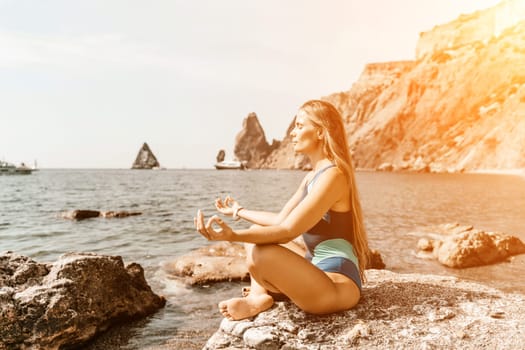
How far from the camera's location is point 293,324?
4301mm

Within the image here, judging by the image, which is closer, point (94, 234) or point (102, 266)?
point (102, 266)

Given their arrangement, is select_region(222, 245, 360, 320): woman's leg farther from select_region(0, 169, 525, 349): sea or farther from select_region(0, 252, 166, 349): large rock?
select_region(0, 252, 166, 349): large rock

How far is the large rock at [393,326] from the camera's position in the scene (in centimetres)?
406

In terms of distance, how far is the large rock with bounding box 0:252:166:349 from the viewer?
5.86m

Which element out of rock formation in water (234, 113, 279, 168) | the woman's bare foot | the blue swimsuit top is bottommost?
the woman's bare foot

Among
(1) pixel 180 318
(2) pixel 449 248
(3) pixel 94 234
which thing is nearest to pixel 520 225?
(2) pixel 449 248

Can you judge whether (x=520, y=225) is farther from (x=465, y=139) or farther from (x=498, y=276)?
(x=465, y=139)

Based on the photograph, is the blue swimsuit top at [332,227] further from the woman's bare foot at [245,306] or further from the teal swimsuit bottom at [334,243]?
the woman's bare foot at [245,306]

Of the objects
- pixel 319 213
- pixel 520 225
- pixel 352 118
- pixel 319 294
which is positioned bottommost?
pixel 520 225

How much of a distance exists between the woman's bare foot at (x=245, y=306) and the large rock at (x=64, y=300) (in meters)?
3.02

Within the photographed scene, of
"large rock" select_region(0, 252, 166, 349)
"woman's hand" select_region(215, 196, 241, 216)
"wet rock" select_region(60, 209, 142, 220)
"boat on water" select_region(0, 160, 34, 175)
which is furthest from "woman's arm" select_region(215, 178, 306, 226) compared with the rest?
"boat on water" select_region(0, 160, 34, 175)

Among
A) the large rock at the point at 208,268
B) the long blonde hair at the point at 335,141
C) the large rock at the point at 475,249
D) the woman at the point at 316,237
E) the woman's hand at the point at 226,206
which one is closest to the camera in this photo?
the woman at the point at 316,237

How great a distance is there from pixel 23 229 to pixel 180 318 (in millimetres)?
15511

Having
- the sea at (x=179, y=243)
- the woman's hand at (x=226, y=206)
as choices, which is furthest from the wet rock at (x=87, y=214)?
the woman's hand at (x=226, y=206)
